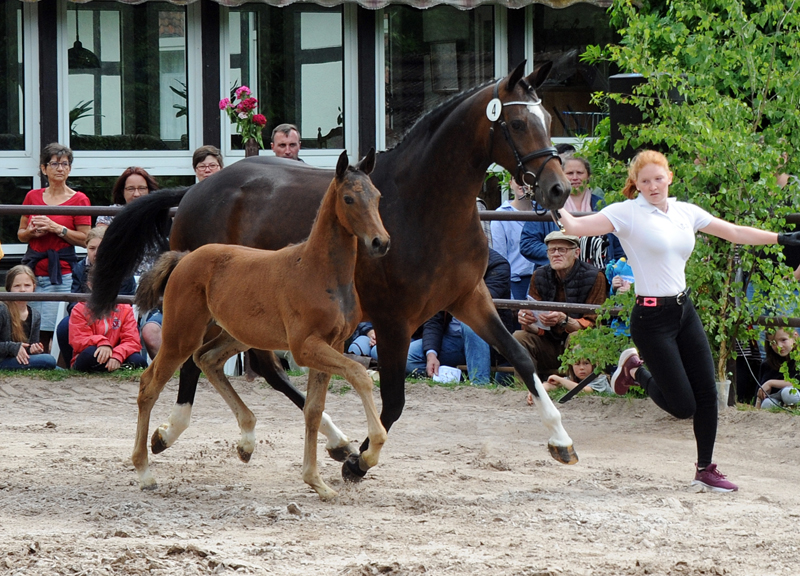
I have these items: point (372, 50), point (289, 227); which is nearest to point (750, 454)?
point (289, 227)

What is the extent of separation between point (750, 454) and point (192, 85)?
6966 millimetres

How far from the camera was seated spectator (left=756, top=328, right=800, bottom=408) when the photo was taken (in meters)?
6.72

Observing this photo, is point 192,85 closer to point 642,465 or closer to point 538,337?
point 538,337

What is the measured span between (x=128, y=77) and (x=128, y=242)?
4897mm

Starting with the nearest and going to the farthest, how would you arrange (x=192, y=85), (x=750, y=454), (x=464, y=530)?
(x=464, y=530), (x=750, y=454), (x=192, y=85)

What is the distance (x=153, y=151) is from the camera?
10.6 metres

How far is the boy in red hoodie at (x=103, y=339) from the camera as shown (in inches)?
319

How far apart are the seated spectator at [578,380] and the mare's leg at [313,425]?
2968 millimetres

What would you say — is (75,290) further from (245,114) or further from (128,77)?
(128,77)

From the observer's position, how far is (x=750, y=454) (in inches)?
233

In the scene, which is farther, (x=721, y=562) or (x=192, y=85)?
(x=192, y=85)

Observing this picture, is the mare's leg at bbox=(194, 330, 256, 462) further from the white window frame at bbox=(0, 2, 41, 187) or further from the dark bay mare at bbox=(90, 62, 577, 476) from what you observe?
the white window frame at bbox=(0, 2, 41, 187)

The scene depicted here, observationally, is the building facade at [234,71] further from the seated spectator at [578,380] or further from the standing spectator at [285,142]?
the seated spectator at [578,380]

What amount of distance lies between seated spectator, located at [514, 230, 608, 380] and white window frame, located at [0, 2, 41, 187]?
17.8 ft
